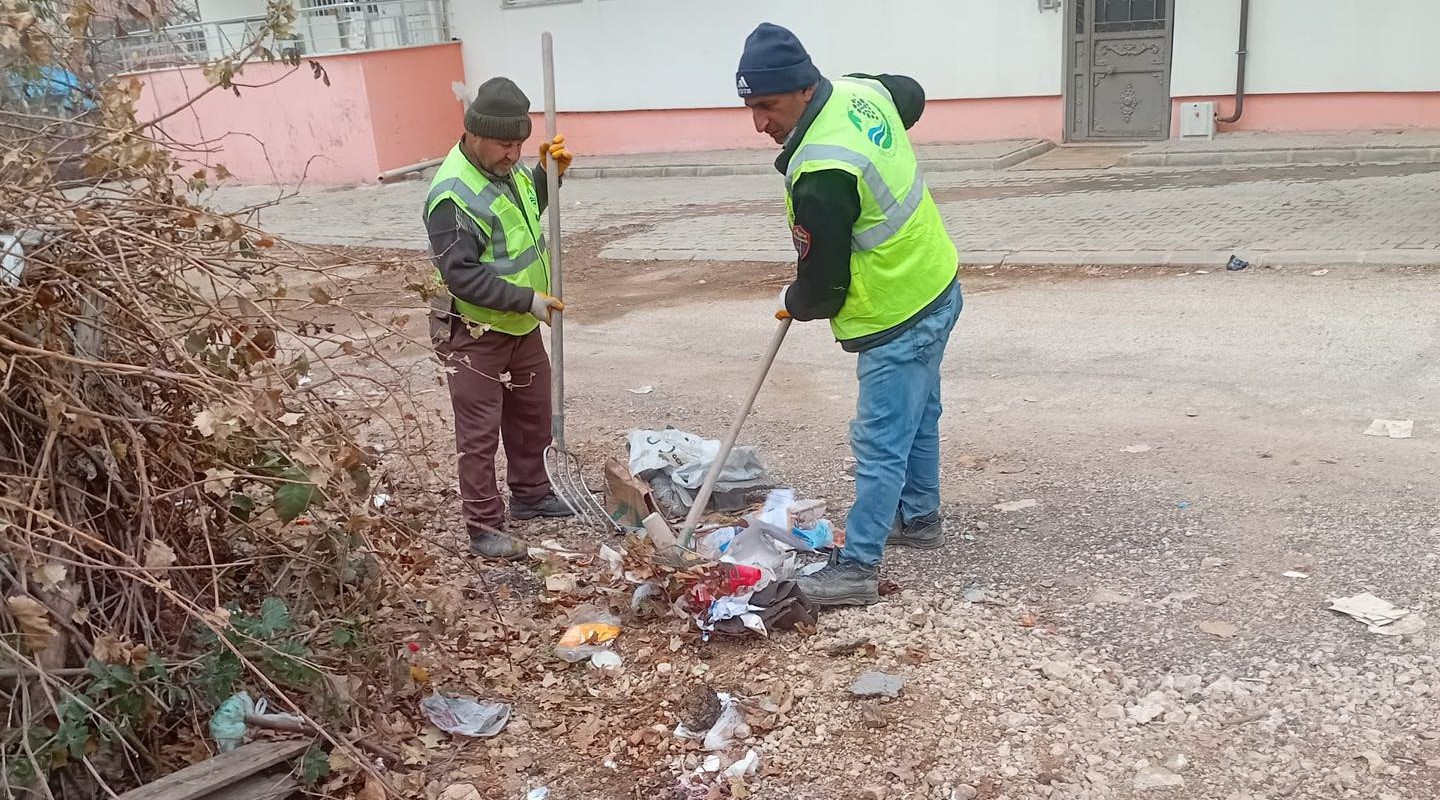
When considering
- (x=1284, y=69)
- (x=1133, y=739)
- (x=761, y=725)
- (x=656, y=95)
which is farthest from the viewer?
(x=656, y=95)

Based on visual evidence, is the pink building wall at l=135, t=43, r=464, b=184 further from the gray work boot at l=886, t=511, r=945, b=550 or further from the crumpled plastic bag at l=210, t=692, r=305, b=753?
the crumpled plastic bag at l=210, t=692, r=305, b=753

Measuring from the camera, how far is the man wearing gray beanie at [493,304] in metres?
4.11

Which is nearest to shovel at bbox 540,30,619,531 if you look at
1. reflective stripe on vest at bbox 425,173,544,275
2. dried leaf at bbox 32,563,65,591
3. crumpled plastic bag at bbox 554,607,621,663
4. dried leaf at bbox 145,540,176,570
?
reflective stripe on vest at bbox 425,173,544,275

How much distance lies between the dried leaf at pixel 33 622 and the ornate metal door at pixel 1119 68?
12.8 m

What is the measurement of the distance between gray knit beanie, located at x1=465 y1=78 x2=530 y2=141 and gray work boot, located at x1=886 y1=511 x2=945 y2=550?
6.36 feet

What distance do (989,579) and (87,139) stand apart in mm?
3032

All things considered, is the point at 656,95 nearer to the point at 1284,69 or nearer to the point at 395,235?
the point at 395,235

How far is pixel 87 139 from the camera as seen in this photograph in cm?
327

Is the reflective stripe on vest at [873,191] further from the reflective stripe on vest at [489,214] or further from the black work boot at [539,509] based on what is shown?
the black work boot at [539,509]

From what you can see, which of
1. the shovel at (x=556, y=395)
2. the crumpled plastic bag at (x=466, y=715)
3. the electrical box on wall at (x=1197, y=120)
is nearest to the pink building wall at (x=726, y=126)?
the electrical box on wall at (x=1197, y=120)

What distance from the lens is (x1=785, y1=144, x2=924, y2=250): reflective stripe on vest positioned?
3.37 m

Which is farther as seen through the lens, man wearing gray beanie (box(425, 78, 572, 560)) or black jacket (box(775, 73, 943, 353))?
man wearing gray beanie (box(425, 78, 572, 560))

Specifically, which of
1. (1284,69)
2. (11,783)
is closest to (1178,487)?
(11,783)

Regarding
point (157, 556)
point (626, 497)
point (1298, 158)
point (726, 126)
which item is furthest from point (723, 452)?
point (726, 126)
